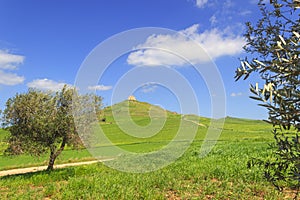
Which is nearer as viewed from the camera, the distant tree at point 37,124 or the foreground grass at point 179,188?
Result: the foreground grass at point 179,188

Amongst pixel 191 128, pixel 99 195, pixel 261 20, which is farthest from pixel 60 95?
pixel 191 128

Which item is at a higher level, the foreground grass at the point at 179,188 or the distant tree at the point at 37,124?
Result: the distant tree at the point at 37,124

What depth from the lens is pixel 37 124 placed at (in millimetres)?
20047

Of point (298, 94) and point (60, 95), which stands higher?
point (60, 95)

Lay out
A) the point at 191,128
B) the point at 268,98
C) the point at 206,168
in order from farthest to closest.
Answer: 1. the point at 191,128
2. the point at 206,168
3. the point at 268,98

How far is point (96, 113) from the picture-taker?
22.9m

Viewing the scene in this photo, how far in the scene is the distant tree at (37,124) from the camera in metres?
20.2

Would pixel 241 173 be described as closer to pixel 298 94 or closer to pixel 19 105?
pixel 298 94

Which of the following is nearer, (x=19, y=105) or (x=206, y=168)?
(x=206, y=168)

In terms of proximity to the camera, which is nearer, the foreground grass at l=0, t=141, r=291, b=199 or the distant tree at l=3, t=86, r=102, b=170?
the foreground grass at l=0, t=141, r=291, b=199

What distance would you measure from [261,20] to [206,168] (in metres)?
12.8

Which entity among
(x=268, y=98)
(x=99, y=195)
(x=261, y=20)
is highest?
(x=261, y=20)

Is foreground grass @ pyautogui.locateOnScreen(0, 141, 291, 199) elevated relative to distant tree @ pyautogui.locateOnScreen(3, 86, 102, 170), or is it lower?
lower

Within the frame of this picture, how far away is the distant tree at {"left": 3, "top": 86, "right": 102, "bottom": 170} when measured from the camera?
2025 cm
